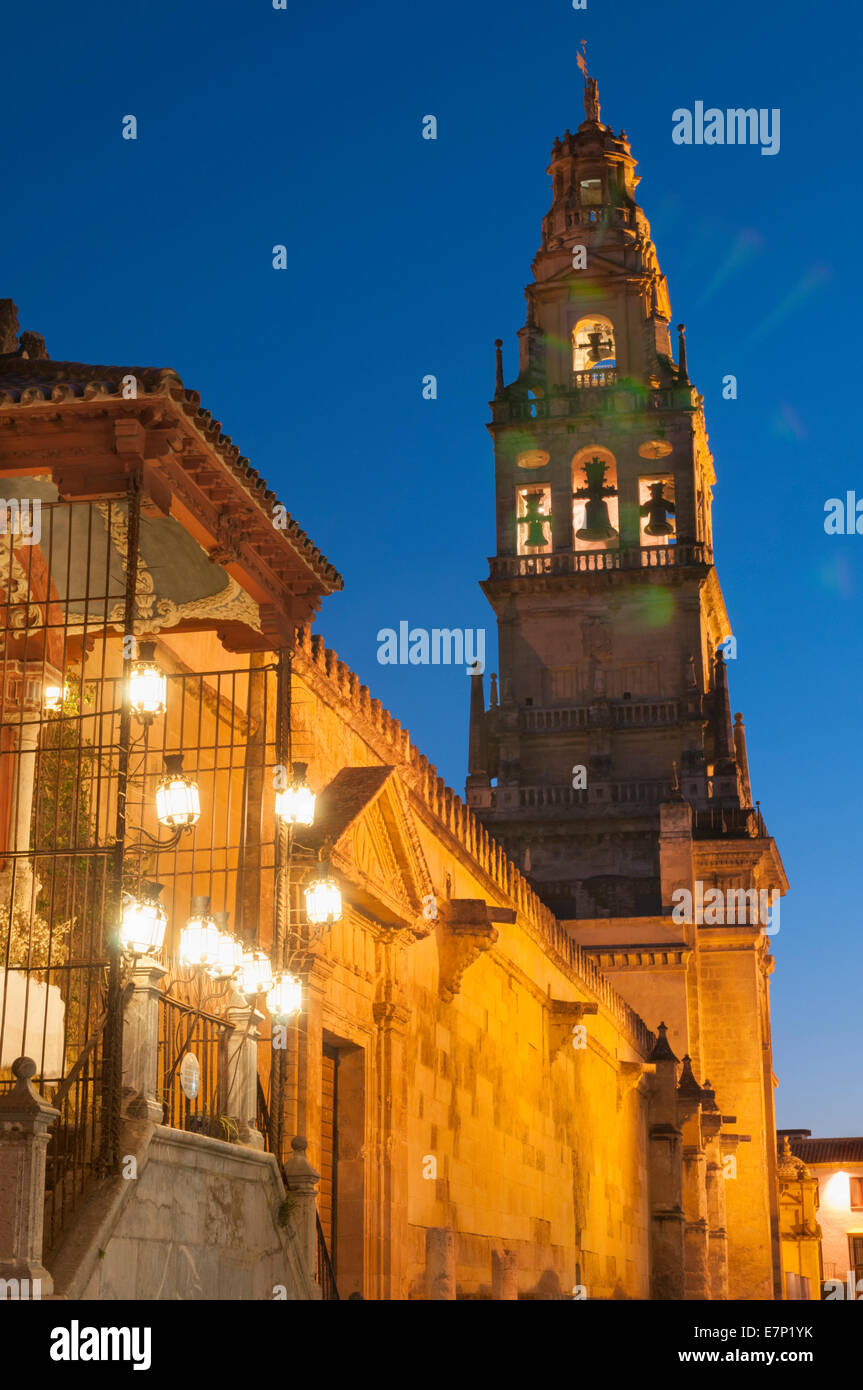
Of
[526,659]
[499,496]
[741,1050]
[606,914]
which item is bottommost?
[741,1050]

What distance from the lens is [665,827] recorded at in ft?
128

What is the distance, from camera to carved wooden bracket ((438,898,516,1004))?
18.4 meters

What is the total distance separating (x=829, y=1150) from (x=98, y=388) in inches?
2503

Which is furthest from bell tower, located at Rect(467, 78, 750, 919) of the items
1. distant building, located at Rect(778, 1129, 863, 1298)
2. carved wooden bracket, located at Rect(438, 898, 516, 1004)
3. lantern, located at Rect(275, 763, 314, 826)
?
lantern, located at Rect(275, 763, 314, 826)

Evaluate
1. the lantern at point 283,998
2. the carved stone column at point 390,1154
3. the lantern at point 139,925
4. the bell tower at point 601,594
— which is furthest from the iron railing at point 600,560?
the lantern at point 139,925

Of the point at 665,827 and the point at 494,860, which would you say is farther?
the point at 665,827

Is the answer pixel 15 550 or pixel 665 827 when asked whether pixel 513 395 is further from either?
pixel 15 550

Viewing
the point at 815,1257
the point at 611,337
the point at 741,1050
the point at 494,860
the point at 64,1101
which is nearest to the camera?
the point at 64,1101

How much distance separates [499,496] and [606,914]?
45.7 feet

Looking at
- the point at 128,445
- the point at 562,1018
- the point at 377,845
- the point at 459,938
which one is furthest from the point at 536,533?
the point at 128,445

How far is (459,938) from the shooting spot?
60.8ft
